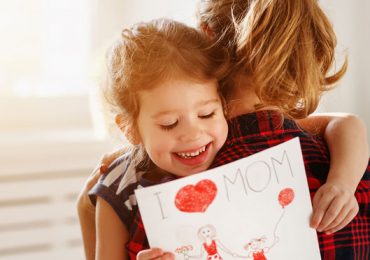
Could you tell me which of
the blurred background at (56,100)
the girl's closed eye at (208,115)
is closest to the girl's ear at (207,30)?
the girl's closed eye at (208,115)

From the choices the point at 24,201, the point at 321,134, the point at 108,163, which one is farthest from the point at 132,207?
the point at 24,201

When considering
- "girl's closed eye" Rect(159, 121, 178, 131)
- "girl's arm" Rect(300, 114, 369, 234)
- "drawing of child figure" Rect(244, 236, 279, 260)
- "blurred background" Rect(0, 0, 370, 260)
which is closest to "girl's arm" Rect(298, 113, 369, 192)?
"girl's arm" Rect(300, 114, 369, 234)

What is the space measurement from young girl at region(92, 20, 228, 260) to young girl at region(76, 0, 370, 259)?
2 centimetres

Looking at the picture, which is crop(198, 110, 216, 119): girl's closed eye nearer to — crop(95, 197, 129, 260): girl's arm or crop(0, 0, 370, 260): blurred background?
crop(95, 197, 129, 260): girl's arm

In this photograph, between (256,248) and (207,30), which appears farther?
(207,30)

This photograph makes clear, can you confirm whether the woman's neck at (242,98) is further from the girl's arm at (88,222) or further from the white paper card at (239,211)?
the girl's arm at (88,222)

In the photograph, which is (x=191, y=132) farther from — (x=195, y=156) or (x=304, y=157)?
(x=304, y=157)

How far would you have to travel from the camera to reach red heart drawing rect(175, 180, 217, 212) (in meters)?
0.75

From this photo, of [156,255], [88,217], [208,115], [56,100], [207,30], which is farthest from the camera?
[56,100]

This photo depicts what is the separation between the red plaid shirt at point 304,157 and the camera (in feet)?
2.63

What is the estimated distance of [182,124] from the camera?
2.72 ft

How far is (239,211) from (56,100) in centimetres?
158

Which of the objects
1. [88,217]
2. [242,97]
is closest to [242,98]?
[242,97]

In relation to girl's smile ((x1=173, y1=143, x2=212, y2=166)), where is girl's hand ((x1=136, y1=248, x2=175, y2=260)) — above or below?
below
